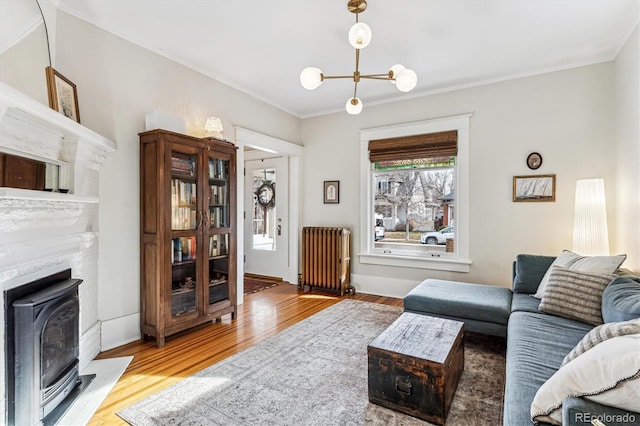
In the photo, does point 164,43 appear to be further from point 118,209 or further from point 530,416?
point 530,416

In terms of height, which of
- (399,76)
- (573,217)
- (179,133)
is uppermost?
(399,76)

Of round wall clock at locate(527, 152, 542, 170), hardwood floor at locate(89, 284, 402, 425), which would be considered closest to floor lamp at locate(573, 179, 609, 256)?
round wall clock at locate(527, 152, 542, 170)

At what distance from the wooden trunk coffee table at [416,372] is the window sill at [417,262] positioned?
2136 millimetres

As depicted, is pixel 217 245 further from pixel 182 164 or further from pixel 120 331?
pixel 120 331

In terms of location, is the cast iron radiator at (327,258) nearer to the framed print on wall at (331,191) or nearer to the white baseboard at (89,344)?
the framed print on wall at (331,191)

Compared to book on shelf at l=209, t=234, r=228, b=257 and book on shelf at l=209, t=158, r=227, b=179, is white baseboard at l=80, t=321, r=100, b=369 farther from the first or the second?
book on shelf at l=209, t=158, r=227, b=179

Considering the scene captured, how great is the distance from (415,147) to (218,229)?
9.16 ft

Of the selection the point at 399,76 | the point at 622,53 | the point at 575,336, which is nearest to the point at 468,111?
the point at 622,53

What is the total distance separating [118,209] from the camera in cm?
285

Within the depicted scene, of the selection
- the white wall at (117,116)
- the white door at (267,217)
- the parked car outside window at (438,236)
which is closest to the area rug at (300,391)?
the white wall at (117,116)

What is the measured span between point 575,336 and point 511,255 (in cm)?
194

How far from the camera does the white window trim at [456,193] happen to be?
4086 mm

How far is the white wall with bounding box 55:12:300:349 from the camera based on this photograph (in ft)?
8.57

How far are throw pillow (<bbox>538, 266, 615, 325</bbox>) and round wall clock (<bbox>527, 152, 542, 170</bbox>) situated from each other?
1.60 m
